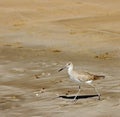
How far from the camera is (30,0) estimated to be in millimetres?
34938

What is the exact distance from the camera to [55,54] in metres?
20.8

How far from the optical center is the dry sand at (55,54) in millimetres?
13148

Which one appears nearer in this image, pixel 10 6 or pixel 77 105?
pixel 77 105

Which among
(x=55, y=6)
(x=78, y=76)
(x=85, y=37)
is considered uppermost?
(x=55, y=6)

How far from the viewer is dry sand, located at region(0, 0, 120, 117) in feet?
43.1

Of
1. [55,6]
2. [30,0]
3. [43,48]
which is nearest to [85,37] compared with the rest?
[43,48]

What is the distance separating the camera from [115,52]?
20656 millimetres

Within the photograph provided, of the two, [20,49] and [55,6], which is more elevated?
[55,6]

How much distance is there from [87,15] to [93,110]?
1783 cm

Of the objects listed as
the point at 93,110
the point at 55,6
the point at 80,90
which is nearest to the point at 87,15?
the point at 55,6

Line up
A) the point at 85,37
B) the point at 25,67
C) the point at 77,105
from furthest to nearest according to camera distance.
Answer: the point at 85,37 → the point at 25,67 → the point at 77,105

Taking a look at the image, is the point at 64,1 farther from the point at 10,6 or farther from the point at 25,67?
the point at 25,67

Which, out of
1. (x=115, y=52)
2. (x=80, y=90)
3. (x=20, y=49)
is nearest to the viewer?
(x=80, y=90)

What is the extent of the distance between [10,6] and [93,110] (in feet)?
71.1
